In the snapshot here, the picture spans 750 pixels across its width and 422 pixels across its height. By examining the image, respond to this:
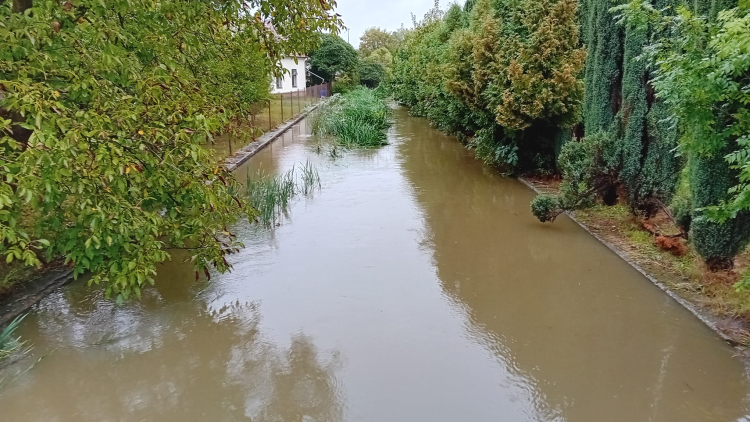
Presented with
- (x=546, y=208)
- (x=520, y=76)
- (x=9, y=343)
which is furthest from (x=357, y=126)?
(x=9, y=343)

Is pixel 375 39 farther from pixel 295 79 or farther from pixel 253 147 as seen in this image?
pixel 253 147

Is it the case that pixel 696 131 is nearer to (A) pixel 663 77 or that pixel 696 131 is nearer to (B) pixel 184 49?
(A) pixel 663 77

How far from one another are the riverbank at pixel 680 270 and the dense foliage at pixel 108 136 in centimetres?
483

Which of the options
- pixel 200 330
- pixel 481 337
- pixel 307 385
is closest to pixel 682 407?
pixel 481 337

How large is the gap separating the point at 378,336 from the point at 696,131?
137 inches

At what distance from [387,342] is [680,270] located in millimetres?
3715

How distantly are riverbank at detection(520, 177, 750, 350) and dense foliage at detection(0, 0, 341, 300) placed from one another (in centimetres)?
483

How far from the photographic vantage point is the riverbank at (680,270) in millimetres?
4848

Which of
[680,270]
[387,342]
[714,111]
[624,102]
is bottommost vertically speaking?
[387,342]

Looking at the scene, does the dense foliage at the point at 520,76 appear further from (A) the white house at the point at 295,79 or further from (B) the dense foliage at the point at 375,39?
(B) the dense foliage at the point at 375,39

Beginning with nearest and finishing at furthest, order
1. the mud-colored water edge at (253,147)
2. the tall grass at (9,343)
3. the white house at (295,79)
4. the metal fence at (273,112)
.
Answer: the tall grass at (9,343), the mud-colored water edge at (253,147), the metal fence at (273,112), the white house at (295,79)

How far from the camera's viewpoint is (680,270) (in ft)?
19.7

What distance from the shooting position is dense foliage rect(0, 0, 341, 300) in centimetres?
377

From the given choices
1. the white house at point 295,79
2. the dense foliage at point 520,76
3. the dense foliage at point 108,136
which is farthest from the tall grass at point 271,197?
the white house at point 295,79
